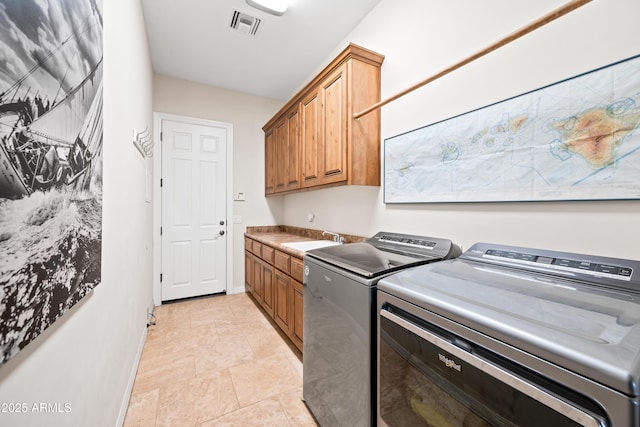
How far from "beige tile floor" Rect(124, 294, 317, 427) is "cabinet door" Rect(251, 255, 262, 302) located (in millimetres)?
321

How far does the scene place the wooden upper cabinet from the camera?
198 centimetres

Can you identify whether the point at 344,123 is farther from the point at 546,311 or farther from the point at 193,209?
the point at 193,209

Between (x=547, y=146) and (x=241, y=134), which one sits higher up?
(x=241, y=134)

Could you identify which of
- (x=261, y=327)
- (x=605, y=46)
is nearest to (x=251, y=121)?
(x=261, y=327)

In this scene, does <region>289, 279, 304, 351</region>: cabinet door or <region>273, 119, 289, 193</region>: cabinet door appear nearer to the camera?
<region>289, 279, 304, 351</region>: cabinet door

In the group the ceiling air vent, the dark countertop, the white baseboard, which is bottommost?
the white baseboard

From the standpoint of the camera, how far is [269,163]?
364 centimetres

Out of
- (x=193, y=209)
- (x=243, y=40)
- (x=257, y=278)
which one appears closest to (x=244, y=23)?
(x=243, y=40)

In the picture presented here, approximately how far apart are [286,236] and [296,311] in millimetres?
1328

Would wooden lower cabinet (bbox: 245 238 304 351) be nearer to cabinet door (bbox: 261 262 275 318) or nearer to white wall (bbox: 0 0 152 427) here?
cabinet door (bbox: 261 262 275 318)

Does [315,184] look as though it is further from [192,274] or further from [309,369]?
[192,274]

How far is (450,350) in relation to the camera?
0.78 meters

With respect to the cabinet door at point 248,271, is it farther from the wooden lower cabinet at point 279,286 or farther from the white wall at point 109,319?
the white wall at point 109,319

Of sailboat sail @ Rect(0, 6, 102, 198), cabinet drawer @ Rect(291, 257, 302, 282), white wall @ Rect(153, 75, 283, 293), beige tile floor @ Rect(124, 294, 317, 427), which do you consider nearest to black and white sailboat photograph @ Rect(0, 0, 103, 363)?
sailboat sail @ Rect(0, 6, 102, 198)
